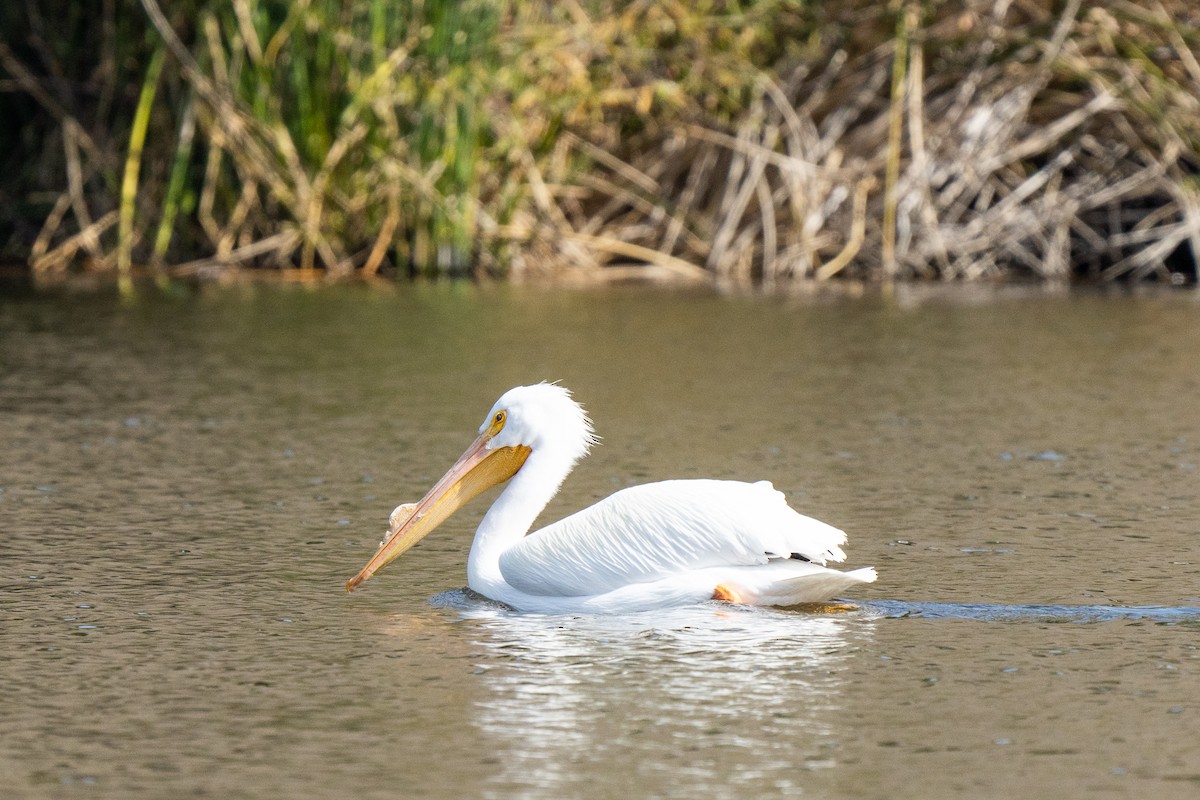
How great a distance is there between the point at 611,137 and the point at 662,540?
10719 mm

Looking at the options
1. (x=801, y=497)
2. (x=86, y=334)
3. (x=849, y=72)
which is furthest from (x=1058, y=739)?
(x=849, y=72)

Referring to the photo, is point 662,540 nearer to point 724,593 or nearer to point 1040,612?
point 724,593

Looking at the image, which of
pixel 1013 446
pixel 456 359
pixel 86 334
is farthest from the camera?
pixel 86 334

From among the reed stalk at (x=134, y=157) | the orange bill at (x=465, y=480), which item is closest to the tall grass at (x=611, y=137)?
the reed stalk at (x=134, y=157)

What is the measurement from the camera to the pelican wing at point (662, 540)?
14.4 ft

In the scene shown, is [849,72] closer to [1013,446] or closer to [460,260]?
[460,260]

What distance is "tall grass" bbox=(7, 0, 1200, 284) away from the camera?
13516 mm

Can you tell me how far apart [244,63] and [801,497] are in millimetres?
8522

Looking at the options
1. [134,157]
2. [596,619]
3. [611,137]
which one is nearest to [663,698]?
[596,619]

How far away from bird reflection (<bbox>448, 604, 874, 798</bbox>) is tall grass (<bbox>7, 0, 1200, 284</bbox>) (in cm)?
928

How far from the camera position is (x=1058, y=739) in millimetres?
3385

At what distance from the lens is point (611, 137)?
14.9 m

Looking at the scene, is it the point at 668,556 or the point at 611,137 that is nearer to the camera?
the point at 668,556

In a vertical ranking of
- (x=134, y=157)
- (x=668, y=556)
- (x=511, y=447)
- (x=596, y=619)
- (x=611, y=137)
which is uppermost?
(x=611, y=137)
